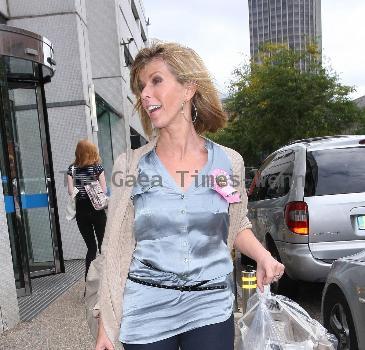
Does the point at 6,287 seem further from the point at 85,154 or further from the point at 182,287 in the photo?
the point at 182,287

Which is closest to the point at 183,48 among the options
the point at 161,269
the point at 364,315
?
the point at 161,269

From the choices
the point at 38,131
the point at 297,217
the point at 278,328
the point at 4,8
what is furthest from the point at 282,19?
the point at 278,328

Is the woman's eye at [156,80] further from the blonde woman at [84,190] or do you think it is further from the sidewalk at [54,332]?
the blonde woman at [84,190]

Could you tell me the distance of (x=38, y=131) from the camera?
6957 mm

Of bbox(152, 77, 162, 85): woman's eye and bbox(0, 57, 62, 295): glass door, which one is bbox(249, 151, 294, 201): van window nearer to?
bbox(0, 57, 62, 295): glass door

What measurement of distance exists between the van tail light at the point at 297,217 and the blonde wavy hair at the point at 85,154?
94.9 inches

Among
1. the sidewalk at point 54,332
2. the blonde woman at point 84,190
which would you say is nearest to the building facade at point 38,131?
the sidewalk at point 54,332

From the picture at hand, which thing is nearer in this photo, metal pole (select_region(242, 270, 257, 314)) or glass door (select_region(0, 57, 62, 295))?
metal pole (select_region(242, 270, 257, 314))

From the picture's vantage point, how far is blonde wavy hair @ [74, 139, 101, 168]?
18.2 feet

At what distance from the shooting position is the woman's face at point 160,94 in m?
1.82

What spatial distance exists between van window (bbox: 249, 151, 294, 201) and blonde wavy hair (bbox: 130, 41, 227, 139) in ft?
9.39

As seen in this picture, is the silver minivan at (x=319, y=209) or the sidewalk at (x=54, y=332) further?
the silver minivan at (x=319, y=209)

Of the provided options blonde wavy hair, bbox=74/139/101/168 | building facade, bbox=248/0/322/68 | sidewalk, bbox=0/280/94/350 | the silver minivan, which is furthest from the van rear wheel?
building facade, bbox=248/0/322/68

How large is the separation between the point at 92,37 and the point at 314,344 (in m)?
13.2
